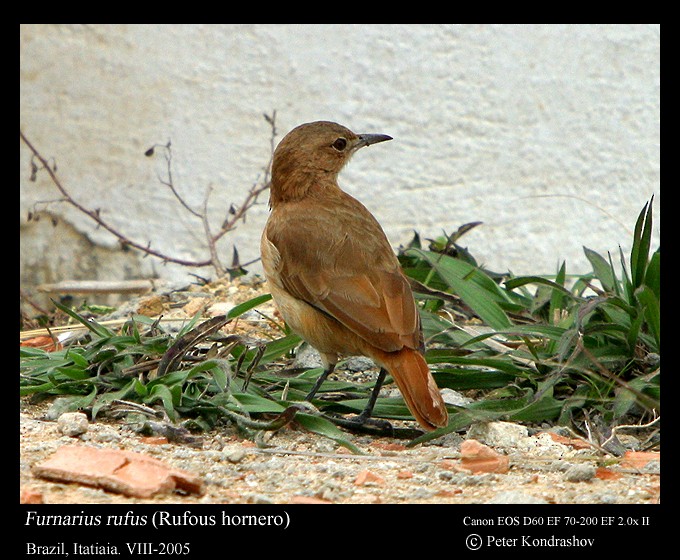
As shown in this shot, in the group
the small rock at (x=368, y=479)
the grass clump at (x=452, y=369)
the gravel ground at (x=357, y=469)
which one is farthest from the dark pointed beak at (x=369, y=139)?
the small rock at (x=368, y=479)

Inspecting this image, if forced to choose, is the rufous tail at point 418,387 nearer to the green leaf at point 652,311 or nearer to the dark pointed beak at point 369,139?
the green leaf at point 652,311

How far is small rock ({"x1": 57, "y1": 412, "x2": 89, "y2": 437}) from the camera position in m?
4.11

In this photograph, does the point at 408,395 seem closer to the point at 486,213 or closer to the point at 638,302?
the point at 638,302

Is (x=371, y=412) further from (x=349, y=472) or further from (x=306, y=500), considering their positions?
(x=306, y=500)

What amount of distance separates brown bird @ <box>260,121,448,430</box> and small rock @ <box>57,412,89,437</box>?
105cm

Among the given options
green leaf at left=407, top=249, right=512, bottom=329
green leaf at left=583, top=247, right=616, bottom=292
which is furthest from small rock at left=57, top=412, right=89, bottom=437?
green leaf at left=583, top=247, right=616, bottom=292

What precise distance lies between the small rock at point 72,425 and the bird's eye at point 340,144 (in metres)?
2.09

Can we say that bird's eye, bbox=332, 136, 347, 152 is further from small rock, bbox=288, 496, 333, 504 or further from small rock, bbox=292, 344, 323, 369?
small rock, bbox=288, 496, 333, 504

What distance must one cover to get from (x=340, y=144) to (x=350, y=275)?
1.12 m

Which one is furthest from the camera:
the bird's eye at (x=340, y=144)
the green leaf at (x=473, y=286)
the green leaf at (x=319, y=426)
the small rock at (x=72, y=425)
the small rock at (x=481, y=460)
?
the bird's eye at (x=340, y=144)

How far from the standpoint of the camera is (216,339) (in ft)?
16.4

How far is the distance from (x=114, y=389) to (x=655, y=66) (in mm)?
4944

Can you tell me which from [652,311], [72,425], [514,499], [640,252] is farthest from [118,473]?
[640,252]

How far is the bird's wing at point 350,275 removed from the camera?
4531mm
